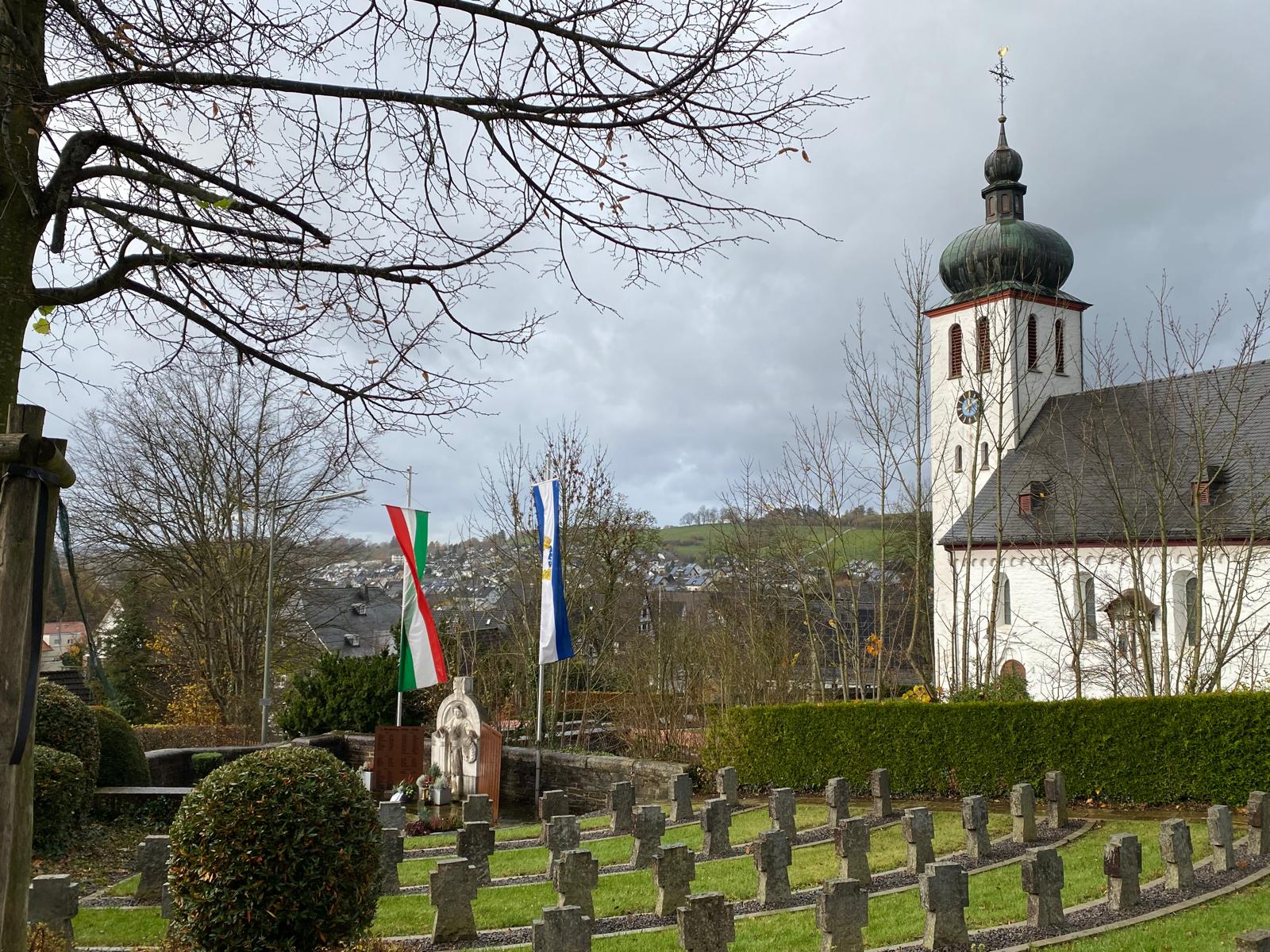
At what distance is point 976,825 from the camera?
34.2 feet

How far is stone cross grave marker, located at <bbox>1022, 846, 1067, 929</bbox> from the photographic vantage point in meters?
7.75

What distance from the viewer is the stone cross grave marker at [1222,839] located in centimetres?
987

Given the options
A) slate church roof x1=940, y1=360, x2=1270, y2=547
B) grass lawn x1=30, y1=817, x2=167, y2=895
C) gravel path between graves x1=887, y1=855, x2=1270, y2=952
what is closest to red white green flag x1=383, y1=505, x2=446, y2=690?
grass lawn x1=30, y1=817, x2=167, y2=895

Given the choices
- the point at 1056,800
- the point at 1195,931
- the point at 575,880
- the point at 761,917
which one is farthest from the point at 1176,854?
the point at 575,880

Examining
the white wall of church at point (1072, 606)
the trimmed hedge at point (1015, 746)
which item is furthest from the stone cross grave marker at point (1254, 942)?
the white wall of church at point (1072, 606)

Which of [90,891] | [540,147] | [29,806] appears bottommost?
[90,891]

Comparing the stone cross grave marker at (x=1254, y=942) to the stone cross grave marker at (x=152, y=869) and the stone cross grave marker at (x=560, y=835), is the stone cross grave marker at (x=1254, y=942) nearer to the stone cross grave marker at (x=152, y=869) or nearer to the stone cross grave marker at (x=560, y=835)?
the stone cross grave marker at (x=560, y=835)

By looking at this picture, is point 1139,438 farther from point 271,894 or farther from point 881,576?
point 271,894

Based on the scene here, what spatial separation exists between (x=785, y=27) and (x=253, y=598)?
27832 mm

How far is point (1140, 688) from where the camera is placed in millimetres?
19922

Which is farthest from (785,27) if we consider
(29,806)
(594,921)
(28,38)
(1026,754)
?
(1026,754)

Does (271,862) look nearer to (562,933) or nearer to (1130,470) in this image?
(562,933)

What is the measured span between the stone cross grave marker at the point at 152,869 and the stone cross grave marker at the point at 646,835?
4362mm

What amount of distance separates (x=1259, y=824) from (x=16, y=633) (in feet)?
36.8
